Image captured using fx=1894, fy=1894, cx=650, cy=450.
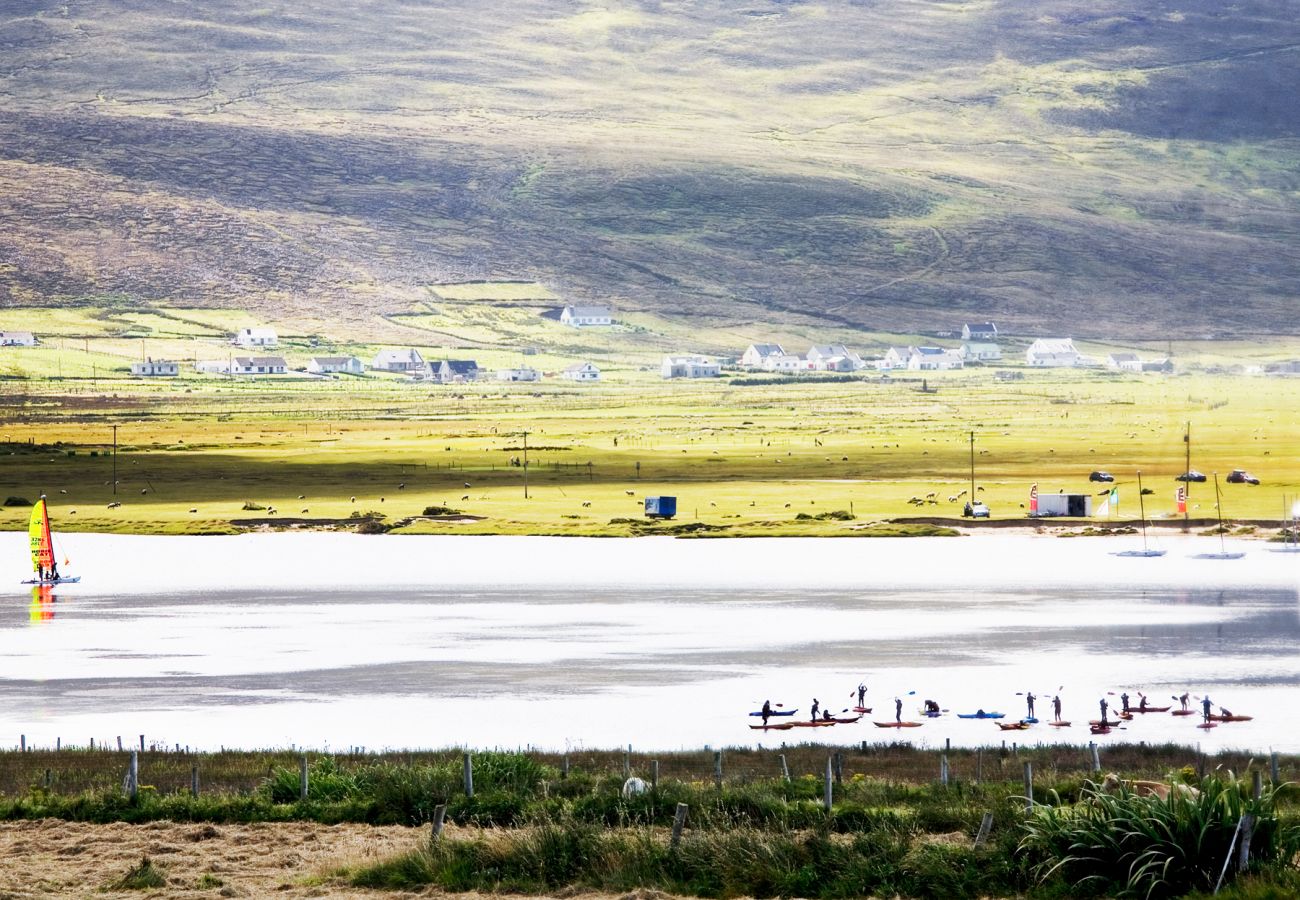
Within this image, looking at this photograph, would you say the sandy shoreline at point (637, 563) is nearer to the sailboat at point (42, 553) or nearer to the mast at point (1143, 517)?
the mast at point (1143, 517)

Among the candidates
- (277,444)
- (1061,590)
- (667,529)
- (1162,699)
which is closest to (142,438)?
(277,444)

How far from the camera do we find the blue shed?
351 ft

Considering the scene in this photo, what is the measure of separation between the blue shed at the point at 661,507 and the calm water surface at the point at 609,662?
27501 millimetres

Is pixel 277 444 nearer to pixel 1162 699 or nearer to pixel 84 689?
pixel 84 689

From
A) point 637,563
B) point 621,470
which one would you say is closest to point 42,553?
point 637,563

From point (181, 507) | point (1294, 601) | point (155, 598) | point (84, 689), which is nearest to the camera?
point (84, 689)

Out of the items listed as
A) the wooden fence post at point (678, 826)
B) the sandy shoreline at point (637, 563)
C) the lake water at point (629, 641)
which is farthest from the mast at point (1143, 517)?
the wooden fence post at point (678, 826)

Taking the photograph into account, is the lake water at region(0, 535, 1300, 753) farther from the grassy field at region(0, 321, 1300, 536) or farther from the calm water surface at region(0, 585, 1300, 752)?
the grassy field at region(0, 321, 1300, 536)

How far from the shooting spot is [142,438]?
17638 cm

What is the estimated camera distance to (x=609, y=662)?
56875 millimetres

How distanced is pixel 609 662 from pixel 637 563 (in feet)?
109

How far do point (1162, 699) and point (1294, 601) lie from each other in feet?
88.6

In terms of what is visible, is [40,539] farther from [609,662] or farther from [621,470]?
[621,470]

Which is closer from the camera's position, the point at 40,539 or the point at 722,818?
the point at 722,818
